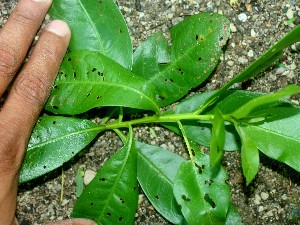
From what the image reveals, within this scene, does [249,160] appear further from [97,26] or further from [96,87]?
[97,26]

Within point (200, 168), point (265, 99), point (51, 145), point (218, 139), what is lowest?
point (200, 168)

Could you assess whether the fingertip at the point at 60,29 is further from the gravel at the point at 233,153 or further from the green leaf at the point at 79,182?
the green leaf at the point at 79,182

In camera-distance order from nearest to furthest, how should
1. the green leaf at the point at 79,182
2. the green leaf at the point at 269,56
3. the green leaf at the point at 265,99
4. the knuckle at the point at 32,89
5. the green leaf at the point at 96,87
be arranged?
1. the green leaf at the point at 265,99
2. the green leaf at the point at 269,56
3. the green leaf at the point at 96,87
4. the knuckle at the point at 32,89
5. the green leaf at the point at 79,182

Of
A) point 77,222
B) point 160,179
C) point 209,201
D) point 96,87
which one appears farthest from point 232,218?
point 96,87

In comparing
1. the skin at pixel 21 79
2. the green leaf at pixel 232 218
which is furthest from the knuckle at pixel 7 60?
the green leaf at pixel 232 218

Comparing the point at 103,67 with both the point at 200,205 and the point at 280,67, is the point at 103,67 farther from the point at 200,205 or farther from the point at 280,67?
the point at 280,67

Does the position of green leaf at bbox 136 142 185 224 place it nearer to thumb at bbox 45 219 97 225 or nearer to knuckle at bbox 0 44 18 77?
thumb at bbox 45 219 97 225
